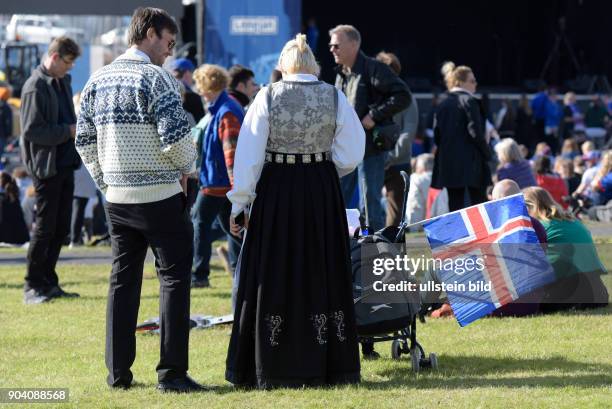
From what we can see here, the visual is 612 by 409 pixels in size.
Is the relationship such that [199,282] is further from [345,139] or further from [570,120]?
[570,120]

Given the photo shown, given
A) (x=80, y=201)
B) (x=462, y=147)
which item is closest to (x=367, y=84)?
(x=462, y=147)

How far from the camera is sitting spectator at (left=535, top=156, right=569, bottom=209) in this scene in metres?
13.9

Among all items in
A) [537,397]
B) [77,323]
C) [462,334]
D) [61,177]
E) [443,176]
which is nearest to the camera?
[537,397]

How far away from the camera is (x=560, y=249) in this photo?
317 inches

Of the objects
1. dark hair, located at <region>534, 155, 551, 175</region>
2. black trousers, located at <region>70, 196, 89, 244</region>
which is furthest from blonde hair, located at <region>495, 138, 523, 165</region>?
black trousers, located at <region>70, 196, 89, 244</region>

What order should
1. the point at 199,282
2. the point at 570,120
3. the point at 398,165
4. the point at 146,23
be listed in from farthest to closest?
the point at 570,120 → the point at 398,165 → the point at 199,282 → the point at 146,23

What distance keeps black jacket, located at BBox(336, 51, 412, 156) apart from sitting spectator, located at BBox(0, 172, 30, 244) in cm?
588

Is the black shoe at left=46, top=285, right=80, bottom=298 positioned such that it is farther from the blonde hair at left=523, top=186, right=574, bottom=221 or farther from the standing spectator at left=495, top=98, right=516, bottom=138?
the standing spectator at left=495, top=98, right=516, bottom=138

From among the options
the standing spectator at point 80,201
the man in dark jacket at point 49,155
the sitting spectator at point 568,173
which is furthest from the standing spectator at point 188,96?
the sitting spectator at point 568,173

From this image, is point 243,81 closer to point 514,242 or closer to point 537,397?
point 514,242

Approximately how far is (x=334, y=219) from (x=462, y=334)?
182 cm

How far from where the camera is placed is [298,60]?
5742 millimetres

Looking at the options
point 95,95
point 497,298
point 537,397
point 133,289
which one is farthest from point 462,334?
point 95,95

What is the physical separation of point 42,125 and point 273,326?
11.2 feet
